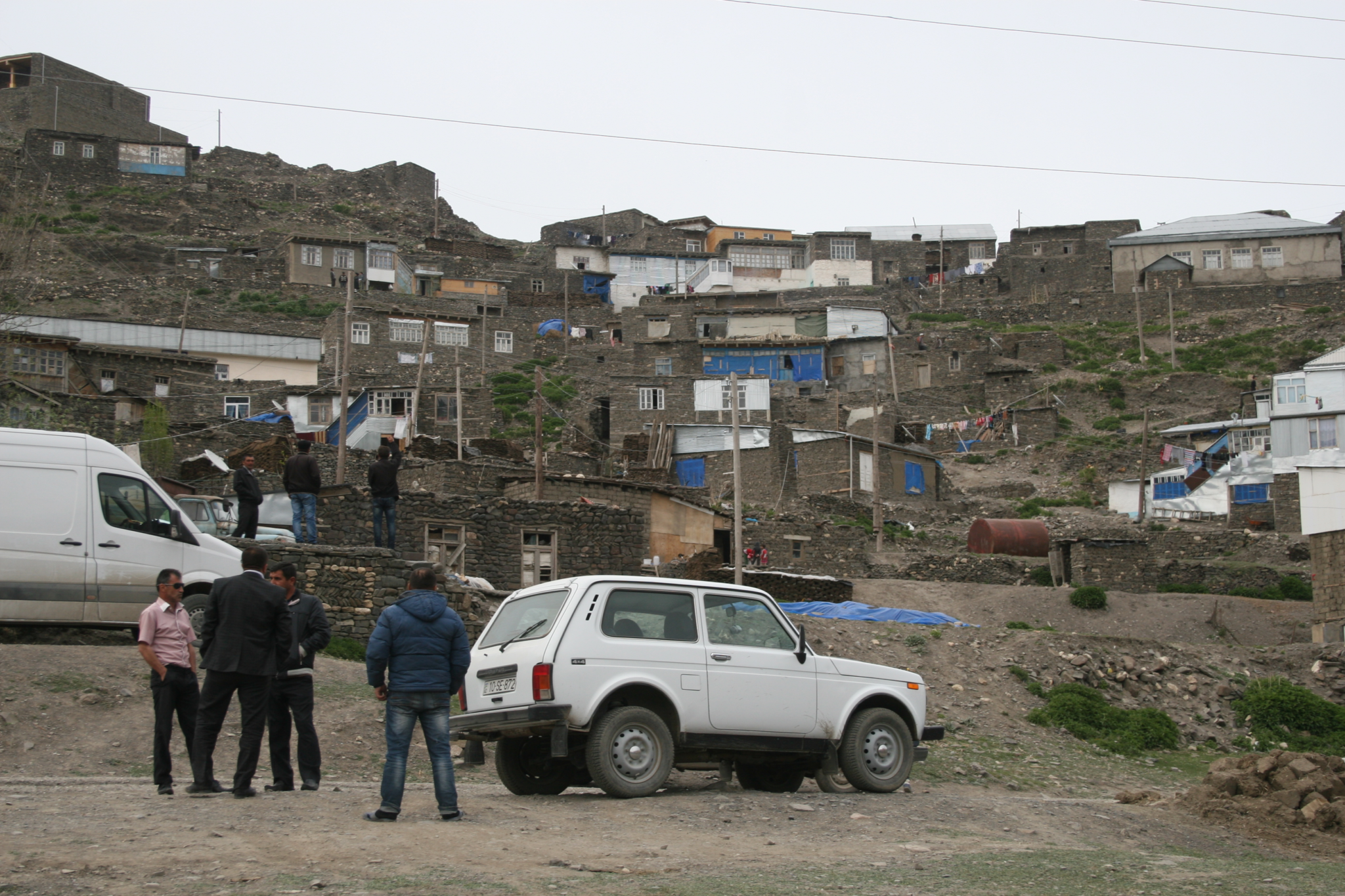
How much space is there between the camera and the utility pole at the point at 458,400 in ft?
127

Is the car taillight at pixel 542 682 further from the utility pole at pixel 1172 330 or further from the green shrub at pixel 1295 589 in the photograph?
the utility pole at pixel 1172 330

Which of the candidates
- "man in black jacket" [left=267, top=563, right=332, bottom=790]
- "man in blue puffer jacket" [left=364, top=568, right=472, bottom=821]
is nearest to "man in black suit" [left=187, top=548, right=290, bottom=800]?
"man in black jacket" [left=267, top=563, right=332, bottom=790]

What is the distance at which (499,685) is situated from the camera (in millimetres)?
9336

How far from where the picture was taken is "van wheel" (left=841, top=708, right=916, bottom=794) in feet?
33.7

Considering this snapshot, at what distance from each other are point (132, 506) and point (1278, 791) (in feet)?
37.2

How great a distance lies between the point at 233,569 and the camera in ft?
43.4

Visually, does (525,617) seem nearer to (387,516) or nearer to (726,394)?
(387,516)

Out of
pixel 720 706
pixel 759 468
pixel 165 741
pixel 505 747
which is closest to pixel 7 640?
pixel 165 741

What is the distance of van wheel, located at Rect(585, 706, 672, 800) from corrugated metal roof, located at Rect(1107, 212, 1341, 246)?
66836 mm

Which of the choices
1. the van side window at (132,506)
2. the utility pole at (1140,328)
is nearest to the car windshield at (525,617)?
the van side window at (132,506)

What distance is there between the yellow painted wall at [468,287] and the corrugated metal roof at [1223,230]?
116ft

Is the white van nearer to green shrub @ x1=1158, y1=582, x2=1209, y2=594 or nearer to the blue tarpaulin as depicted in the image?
the blue tarpaulin

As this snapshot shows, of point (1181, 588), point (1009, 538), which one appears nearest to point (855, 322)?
point (1009, 538)

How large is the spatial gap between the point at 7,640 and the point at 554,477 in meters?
16.1
